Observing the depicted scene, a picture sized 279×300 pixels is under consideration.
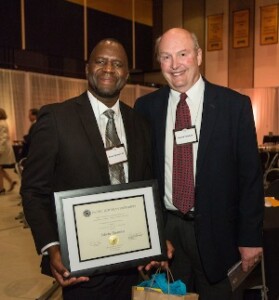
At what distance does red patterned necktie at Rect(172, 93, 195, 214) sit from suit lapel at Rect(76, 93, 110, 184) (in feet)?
1.37

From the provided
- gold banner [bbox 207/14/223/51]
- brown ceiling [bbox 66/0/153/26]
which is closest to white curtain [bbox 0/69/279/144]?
gold banner [bbox 207/14/223/51]

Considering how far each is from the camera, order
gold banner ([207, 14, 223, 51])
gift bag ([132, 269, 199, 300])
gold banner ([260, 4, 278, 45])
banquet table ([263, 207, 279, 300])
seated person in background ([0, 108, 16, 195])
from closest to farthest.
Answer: gift bag ([132, 269, 199, 300]) < banquet table ([263, 207, 279, 300]) < seated person in background ([0, 108, 16, 195]) < gold banner ([260, 4, 278, 45]) < gold banner ([207, 14, 223, 51])

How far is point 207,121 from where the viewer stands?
180cm

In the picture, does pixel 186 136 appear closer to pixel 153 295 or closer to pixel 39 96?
pixel 153 295

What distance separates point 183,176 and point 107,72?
0.60 metres

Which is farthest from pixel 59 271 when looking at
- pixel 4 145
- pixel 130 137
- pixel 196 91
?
pixel 4 145

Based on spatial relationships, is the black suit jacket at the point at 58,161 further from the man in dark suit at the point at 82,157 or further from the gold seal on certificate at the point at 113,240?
the gold seal on certificate at the point at 113,240

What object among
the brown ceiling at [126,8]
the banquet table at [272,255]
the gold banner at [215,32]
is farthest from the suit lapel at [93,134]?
the gold banner at [215,32]

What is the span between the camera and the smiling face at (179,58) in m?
1.86

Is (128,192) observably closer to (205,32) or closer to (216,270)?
(216,270)

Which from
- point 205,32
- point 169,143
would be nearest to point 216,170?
point 169,143

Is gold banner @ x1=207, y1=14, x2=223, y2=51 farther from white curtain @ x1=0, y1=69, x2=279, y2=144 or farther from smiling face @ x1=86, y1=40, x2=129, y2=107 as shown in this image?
smiling face @ x1=86, y1=40, x2=129, y2=107

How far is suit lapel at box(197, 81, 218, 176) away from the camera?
1.79 m

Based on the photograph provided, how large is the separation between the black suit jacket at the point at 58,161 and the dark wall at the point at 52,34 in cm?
935
